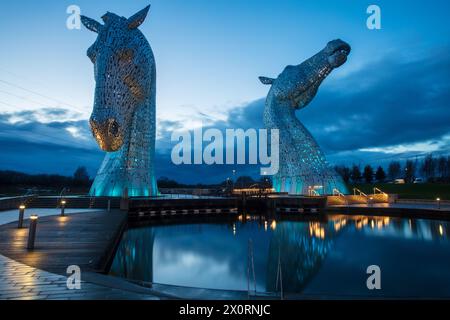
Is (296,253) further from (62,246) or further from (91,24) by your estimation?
(91,24)

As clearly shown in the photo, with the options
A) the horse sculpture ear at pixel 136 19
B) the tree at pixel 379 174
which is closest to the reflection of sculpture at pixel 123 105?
the horse sculpture ear at pixel 136 19

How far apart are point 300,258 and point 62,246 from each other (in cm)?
738

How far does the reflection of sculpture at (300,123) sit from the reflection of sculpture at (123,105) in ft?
39.2

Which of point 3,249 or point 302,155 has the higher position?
point 302,155

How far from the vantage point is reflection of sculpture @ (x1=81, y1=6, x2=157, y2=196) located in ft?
66.6

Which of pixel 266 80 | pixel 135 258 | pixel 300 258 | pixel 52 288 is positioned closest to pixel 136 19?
pixel 266 80

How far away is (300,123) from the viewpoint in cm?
3203

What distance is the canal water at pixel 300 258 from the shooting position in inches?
332

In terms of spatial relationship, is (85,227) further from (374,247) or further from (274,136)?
(274,136)

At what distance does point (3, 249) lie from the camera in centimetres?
799

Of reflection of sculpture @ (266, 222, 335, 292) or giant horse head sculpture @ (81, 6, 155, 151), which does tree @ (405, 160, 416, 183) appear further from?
giant horse head sculpture @ (81, 6, 155, 151)
